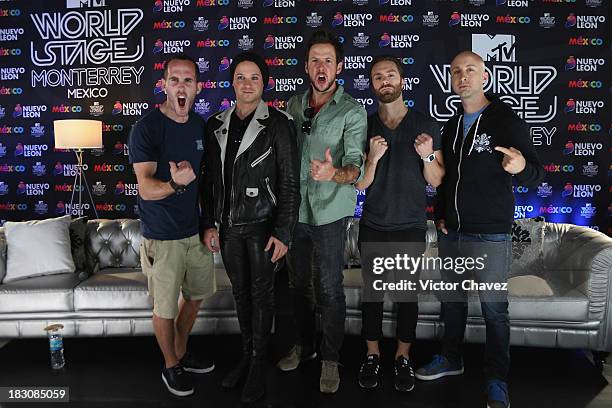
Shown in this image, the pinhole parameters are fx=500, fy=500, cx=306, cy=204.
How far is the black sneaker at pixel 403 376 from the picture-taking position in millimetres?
2529

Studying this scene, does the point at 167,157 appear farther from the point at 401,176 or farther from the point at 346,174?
the point at 401,176

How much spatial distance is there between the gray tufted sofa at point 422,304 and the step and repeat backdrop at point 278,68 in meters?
1.74

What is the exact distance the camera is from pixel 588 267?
2.92 meters

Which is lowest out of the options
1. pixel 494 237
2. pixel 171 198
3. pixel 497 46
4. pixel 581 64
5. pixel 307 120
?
pixel 494 237

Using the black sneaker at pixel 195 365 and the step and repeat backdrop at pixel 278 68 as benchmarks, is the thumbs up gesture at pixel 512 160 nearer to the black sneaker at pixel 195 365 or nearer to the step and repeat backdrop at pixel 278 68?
→ the black sneaker at pixel 195 365

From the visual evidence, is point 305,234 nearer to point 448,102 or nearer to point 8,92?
point 448,102

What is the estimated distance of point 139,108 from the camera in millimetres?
5090

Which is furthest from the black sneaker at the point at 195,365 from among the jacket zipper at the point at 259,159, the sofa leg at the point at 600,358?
the sofa leg at the point at 600,358

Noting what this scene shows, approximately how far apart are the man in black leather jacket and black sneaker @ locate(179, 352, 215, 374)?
18.0 inches

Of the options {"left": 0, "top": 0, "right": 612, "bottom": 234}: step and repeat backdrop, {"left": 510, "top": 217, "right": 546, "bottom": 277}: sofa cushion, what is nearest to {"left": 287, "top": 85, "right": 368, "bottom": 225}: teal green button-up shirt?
{"left": 510, "top": 217, "right": 546, "bottom": 277}: sofa cushion

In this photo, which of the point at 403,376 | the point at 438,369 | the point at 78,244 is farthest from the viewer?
the point at 78,244

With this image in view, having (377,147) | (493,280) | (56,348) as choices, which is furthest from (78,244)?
(493,280)

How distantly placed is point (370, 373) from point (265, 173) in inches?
46.7

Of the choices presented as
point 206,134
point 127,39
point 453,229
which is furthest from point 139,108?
point 453,229
